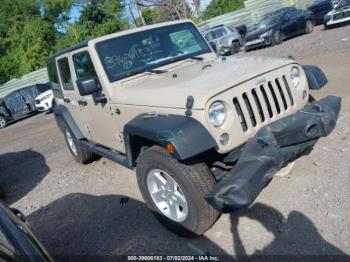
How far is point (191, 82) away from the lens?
12.0 feet

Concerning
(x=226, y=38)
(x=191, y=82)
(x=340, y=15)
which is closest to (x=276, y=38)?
(x=340, y=15)

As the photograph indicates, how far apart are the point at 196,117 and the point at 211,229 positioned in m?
1.24

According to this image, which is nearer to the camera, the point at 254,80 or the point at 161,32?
the point at 254,80

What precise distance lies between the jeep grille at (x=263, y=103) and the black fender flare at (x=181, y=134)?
44cm

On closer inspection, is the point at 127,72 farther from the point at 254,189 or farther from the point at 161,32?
the point at 254,189

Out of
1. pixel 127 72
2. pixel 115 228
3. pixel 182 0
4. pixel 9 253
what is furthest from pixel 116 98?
pixel 182 0

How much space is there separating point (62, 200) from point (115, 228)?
1621 millimetres

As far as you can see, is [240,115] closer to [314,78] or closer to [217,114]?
[217,114]

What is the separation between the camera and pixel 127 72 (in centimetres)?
440

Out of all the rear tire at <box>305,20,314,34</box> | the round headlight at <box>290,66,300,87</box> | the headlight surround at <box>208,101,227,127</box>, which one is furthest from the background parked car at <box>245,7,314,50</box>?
the headlight surround at <box>208,101,227,127</box>

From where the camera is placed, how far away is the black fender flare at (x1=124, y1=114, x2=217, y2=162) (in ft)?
9.81

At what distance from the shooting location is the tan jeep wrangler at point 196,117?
119 inches

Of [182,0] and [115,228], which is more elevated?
[182,0]

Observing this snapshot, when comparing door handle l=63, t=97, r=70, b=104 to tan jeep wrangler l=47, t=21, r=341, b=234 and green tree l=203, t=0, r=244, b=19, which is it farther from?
green tree l=203, t=0, r=244, b=19
